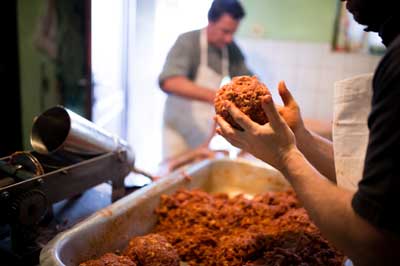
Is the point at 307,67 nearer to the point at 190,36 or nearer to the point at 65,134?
the point at 190,36

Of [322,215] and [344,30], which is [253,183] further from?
[344,30]

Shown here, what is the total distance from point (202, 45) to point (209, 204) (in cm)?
139

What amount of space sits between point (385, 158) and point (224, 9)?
1.96m

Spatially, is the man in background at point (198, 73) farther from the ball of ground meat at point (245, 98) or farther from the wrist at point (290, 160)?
the wrist at point (290, 160)

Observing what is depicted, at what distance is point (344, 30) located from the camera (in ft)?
10.0

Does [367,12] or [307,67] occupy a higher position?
[367,12]

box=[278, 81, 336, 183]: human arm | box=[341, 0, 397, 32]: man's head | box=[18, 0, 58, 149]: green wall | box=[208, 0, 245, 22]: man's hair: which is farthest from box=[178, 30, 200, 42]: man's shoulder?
box=[341, 0, 397, 32]: man's head

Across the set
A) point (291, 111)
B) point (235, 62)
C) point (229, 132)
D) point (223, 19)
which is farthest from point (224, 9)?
point (229, 132)

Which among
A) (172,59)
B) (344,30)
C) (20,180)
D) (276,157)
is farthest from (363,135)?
(344,30)

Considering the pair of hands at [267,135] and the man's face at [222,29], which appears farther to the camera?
the man's face at [222,29]

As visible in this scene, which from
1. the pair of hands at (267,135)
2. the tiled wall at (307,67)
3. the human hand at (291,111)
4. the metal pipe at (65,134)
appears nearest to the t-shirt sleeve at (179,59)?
the tiled wall at (307,67)

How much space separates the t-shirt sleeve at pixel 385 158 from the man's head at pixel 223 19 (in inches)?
73.5

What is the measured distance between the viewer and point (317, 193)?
72 centimetres

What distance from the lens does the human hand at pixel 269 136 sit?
0.80 m
